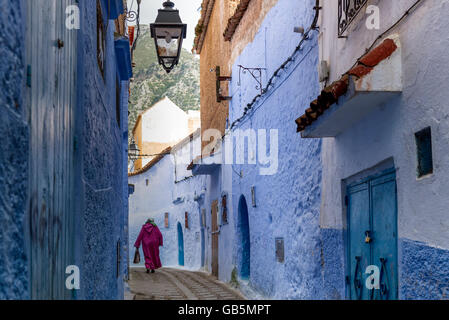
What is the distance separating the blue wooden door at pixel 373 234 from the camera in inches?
183

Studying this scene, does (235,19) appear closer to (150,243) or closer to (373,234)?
(150,243)

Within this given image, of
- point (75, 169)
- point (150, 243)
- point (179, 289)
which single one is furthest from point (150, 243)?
point (75, 169)

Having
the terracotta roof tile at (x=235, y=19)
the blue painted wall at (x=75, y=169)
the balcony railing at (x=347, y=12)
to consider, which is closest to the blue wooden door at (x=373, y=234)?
the balcony railing at (x=347, y=12)

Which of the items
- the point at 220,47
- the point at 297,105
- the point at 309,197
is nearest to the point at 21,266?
the point at 309,197

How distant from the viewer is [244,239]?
11.9 metres

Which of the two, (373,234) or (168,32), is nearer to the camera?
(373,234)

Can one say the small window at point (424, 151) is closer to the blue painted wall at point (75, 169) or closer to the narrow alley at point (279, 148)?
the narrow alley at point (279, 148)

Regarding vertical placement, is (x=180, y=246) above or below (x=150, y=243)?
below

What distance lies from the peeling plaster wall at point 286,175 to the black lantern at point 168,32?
1.62m

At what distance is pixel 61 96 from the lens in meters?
3.05

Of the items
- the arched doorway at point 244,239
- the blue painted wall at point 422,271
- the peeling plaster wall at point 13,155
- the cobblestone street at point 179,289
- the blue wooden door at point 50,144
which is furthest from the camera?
the arched doorway at point 244,239

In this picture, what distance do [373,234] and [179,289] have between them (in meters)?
7.67
